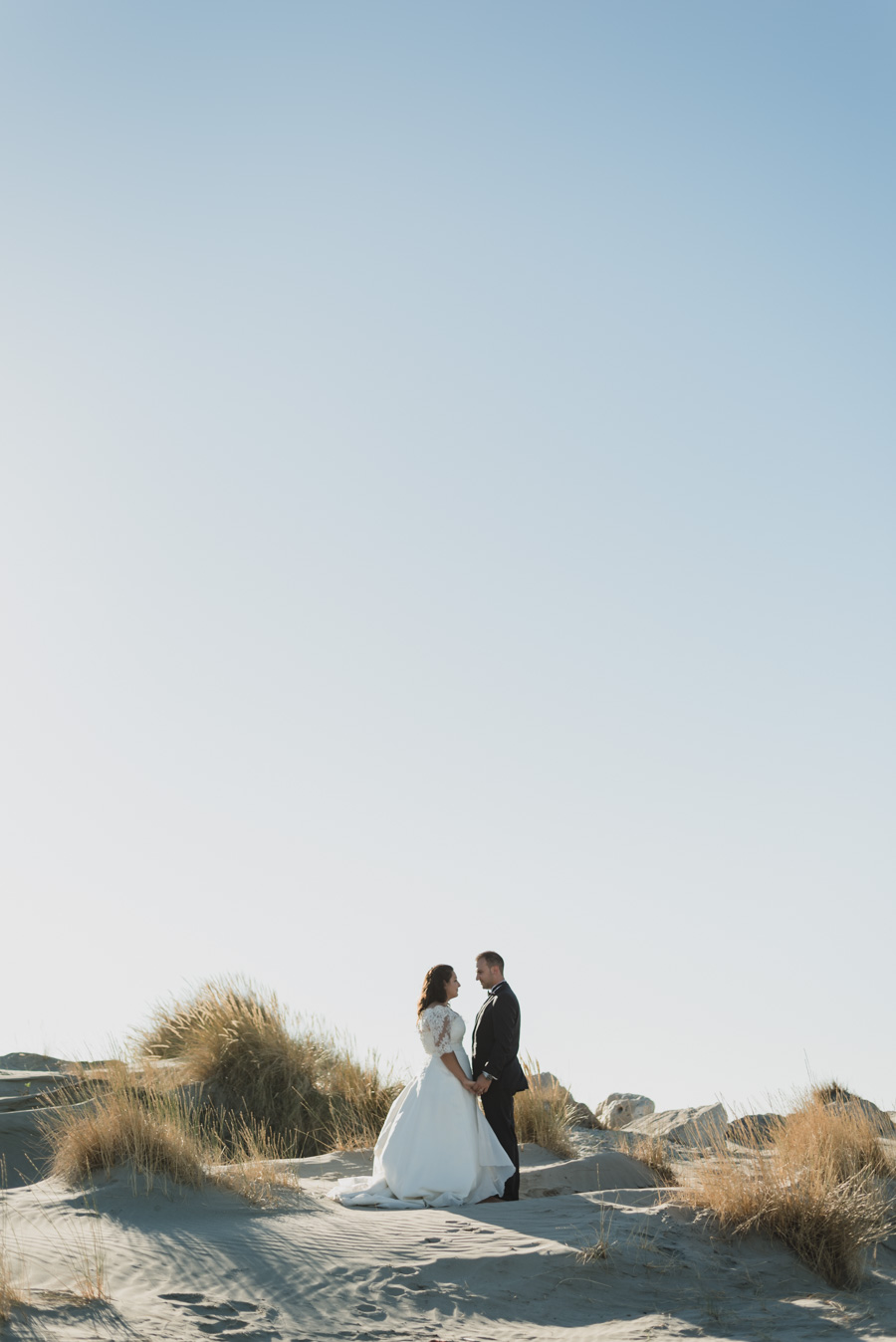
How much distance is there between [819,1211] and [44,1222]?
582cm

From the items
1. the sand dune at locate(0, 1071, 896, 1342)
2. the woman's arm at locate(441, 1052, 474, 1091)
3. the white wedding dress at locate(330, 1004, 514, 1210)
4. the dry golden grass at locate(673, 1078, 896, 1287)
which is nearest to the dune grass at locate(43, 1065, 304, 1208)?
the sand dune at locate(0, 1071, 896, 1342)

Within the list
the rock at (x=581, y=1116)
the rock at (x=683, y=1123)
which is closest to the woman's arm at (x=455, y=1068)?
the rock at (x=581, y=1116)

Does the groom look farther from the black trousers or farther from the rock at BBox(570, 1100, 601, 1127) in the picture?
the rock at BBox(570, 1100, 601, 1127)

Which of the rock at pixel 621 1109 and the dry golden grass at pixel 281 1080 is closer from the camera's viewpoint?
the dry golden grass at pixel 281 1080

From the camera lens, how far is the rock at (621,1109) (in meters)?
18.3

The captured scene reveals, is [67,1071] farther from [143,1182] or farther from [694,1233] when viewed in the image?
[694,1233]

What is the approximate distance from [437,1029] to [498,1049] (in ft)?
2.25

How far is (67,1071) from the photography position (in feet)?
55.8

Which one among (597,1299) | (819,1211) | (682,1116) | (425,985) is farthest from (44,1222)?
(682,1116)

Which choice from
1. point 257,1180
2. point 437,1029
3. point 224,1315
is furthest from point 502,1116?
point 224,1315

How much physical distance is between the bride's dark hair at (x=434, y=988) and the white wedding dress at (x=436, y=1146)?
7cm

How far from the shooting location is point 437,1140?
30.6ft

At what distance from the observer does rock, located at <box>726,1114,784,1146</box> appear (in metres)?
10.6

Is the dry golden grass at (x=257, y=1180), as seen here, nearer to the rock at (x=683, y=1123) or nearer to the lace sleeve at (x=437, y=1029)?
the lace sleeve at (x=437, y=1029)
